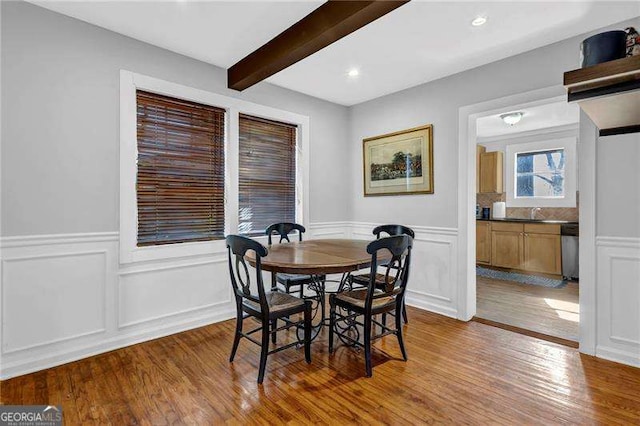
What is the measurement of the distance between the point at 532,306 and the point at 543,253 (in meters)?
1.79

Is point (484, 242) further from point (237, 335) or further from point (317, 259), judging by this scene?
point (237, 335)

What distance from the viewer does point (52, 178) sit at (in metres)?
2.34

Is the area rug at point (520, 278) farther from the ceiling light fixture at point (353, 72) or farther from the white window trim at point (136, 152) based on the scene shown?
the ceiling light fixture at point (353, 72)

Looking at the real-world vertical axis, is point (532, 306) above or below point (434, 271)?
below

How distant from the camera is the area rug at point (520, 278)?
15.5 ft

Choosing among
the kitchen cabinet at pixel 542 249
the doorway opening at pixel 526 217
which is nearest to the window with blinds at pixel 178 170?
the doorway opening at pixel 526 217

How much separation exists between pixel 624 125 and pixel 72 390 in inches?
133

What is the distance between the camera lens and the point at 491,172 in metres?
6.08

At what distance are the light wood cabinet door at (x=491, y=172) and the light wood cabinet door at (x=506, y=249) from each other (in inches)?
37.4

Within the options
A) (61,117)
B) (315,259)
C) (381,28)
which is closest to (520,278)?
(315,259)

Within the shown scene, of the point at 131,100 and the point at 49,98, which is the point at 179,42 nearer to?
the point at 131,100

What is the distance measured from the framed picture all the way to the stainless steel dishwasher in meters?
2.87

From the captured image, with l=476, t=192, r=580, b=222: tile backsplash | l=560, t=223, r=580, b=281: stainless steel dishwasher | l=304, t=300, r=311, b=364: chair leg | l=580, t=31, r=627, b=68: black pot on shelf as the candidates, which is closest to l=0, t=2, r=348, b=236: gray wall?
l=304, t=300, r=311, b=364: chair leg

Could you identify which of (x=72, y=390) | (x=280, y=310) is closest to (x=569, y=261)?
(x=280, y=310)
